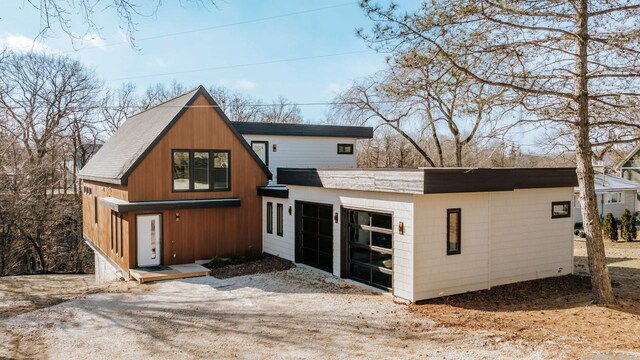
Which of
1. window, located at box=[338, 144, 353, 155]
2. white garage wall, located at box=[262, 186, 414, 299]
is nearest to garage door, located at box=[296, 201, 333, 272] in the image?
white garage wall, located at box=[262, 186, 414, 299]

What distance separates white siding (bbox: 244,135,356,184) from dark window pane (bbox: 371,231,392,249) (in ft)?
24.5

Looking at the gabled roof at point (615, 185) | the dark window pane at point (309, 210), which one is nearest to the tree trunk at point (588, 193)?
the dark window pane at point (309, 210)

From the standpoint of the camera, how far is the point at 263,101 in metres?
45.0

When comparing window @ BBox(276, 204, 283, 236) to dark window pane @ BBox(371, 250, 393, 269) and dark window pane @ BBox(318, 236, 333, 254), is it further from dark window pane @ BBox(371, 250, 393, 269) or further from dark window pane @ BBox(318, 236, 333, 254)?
dark window pane @ BBox(371, 250, 393, 269)

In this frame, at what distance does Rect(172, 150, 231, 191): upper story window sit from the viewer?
45.3 ft

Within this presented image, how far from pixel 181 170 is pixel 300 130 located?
18.8 ft

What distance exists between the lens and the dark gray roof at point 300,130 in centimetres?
1711

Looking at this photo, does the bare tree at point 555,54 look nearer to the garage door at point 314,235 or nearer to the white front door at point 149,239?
the garage door at point 314,235

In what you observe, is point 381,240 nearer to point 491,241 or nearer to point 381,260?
point 381,260

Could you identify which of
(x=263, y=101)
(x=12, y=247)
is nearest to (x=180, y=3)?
(x=12, y=247)

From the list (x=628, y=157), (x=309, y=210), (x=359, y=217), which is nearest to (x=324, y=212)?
(x=309, y=210)

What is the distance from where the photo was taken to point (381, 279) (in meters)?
10.5

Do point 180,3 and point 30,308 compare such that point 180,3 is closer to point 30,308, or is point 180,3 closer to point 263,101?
point 30,308

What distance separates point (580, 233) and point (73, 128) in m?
30.0
